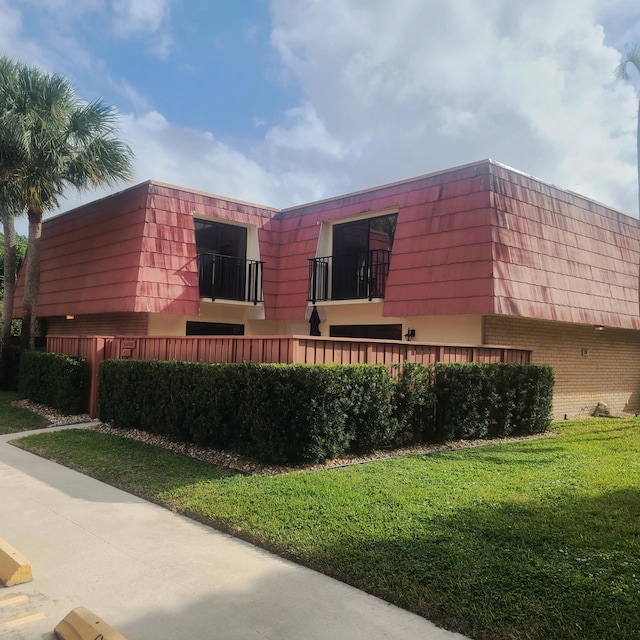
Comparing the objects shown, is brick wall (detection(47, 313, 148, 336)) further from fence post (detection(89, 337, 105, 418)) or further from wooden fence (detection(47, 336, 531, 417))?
fence post (detection(89, 337, 105, 418))

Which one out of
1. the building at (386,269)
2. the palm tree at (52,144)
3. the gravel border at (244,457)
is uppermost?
the palm tree at (52,144)

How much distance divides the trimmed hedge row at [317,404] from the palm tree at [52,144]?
6367 mm

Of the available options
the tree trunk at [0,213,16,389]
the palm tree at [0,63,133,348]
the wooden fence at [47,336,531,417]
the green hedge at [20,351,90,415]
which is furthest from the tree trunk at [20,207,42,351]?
the wooden fence at [47,336,531,417]

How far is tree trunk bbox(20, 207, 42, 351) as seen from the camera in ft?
52.6

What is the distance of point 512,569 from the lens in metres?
4.04

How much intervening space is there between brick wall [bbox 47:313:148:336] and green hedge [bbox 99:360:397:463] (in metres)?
4.83

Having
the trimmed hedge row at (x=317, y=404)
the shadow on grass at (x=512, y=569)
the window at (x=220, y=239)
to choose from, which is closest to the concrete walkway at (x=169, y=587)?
the shadow on grass at (x=512, y=569)

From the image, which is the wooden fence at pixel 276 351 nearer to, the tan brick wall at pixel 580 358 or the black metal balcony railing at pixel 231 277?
the tan brick wall at pixel 580 358

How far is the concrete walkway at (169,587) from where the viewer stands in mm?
3504

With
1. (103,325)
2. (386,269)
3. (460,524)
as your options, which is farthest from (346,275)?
(460,524)

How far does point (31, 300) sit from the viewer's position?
16.3 metres

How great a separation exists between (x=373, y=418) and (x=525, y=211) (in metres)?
6.45

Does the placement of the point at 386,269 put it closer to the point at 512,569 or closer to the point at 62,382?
the point at 62,382

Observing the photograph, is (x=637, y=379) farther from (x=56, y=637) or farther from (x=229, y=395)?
(x=56, y=637)
